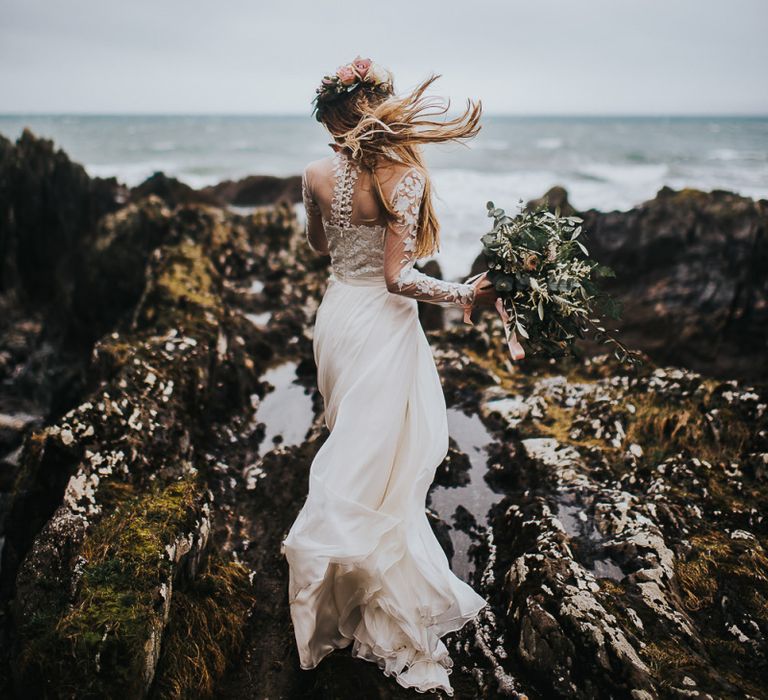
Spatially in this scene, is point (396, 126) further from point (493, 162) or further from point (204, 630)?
point (493, 162)

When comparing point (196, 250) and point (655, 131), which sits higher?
point (655, 131)

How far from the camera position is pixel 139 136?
213 feet

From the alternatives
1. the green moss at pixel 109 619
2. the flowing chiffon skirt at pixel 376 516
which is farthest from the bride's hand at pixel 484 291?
the green moss at pixel 109 619

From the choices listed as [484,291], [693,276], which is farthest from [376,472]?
[693,276]

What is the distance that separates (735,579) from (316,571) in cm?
269

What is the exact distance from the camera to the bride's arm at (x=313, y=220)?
11.3 ft

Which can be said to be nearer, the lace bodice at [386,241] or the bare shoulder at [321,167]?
the lace bodice at [386,241]

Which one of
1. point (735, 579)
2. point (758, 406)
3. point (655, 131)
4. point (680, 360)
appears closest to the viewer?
point (735, 579)

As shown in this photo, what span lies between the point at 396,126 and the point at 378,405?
156cm

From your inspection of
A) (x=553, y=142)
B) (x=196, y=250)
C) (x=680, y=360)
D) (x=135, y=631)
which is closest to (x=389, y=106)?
(x=135, y=631)

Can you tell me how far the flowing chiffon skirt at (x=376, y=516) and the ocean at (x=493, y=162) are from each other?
12294 mm

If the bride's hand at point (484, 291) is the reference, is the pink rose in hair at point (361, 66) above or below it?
above

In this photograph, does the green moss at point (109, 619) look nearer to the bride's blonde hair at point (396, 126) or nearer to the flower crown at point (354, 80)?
the bride's blonde hair at point (396, 126)

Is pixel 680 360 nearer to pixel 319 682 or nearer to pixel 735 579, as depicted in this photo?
pixel 735 579
